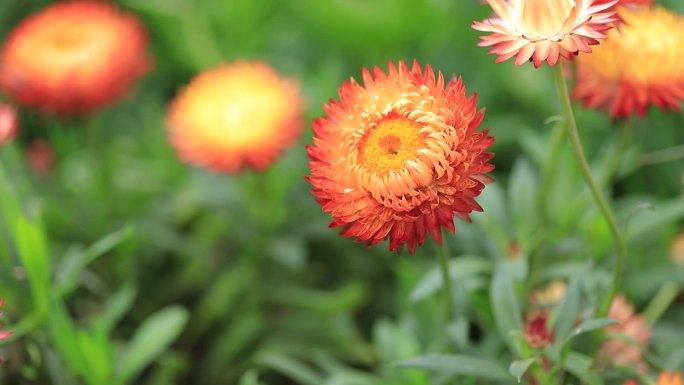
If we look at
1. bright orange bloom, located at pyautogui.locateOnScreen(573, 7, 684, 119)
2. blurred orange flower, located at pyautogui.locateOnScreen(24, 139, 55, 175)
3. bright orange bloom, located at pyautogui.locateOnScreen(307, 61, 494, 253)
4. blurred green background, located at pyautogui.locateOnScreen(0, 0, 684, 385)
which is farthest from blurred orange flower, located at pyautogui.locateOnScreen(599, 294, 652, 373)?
blurred orange flower, located at pyautogui.locateOnScreen(24, 139, 55, 175)

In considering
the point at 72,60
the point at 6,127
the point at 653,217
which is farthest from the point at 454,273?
the point at 72,60

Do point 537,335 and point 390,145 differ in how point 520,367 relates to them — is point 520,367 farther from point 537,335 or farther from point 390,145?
point 390,145

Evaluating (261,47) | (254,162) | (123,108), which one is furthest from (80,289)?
(261,47)

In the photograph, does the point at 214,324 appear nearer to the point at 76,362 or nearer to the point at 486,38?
the point at 76,362

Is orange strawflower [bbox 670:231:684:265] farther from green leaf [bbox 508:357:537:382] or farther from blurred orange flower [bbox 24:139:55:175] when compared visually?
blurred orange flower [bbox 24:139:55:175]

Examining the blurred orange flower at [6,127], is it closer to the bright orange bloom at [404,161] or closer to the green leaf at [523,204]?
the bright orange bloom at [404,161]

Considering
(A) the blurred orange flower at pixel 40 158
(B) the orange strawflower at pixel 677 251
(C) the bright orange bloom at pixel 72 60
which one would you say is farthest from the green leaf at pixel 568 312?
(A) the blurred orange flower at pixel 40 158

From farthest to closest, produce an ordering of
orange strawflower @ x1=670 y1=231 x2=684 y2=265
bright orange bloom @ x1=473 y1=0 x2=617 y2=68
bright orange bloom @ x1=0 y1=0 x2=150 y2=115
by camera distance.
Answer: bright orange bloom @ x1=0 y1=0 x2=150 y2=115
orange strawflower @ x1=670 y1=231 x2=684 y2=265
bright orange bloom @ x1=473 y1=0 x2=617 y2=68
